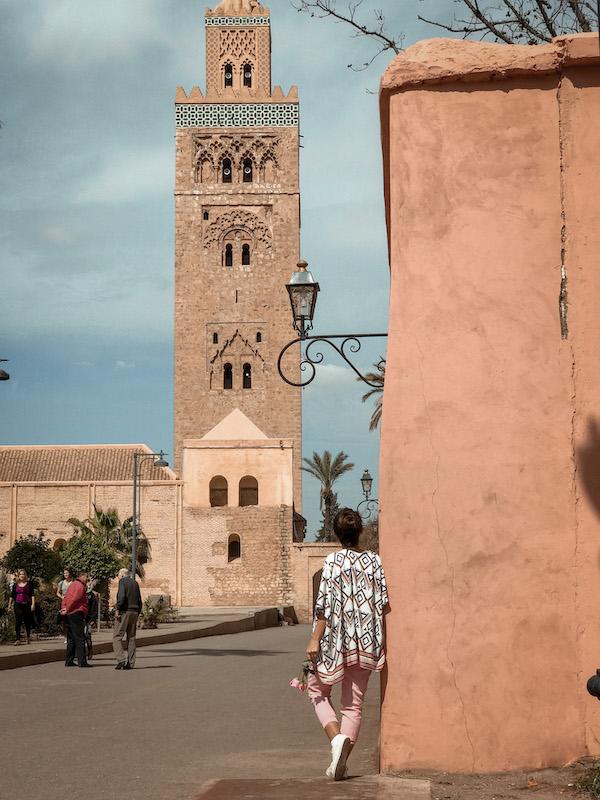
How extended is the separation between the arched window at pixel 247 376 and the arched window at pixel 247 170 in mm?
10855

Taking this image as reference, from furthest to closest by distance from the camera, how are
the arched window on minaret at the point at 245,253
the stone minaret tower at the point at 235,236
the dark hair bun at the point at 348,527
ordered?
the arched window on minaret at the point at 245,253, the stone minaret tower at the point at 235,236, the dark hair bun at the point at 348,527

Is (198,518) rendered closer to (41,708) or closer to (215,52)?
(215,52)

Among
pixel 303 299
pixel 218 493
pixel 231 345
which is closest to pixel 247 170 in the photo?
pixel 231 345

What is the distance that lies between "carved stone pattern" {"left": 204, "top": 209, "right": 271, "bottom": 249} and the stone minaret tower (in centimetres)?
5

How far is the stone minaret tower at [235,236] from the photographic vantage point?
59.7 metres

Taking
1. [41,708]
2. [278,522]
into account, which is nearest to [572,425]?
[41,708]

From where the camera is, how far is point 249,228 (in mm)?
62188

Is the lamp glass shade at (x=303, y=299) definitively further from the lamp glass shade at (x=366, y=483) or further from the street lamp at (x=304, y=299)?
the lamp glass shade at (x=366, y=483)

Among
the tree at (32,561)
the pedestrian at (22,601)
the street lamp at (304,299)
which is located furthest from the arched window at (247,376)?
the street lamp at (304,299)

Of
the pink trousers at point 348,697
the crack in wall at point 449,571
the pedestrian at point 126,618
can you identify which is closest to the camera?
the crack in wall at point 449,571

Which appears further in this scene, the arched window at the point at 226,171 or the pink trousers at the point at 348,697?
the arched window at the point at 226,171

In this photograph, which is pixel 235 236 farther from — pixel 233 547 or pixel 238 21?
pixel 233 547

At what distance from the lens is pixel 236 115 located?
63812mm

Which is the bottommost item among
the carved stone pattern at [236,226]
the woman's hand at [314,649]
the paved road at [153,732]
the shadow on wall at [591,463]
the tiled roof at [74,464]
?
the paved road at [153,732]
